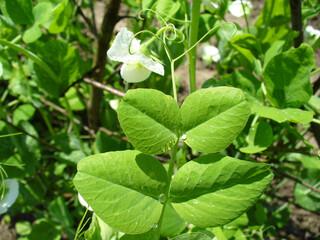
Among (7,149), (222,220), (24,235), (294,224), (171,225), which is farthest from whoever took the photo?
(294,224)

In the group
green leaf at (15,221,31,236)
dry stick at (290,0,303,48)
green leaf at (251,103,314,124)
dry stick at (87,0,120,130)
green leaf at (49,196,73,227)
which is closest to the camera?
green leaf at (251,103,314,124)

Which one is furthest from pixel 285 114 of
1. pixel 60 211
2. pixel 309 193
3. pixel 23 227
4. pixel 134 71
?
pixel 23 227

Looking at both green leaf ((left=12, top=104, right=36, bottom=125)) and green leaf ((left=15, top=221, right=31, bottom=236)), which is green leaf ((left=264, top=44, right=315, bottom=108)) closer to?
green leaf ((left=12, top=104, right=36, bottom=125))

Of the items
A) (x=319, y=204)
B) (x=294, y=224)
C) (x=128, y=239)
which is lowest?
(x=294, y=224)

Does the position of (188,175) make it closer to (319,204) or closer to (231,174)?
(231,174)

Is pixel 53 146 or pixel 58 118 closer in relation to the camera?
pixel 53 146

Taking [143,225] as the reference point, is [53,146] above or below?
below

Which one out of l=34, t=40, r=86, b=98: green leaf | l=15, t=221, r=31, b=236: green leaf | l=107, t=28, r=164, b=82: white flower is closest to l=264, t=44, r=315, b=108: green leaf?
l=107, t=28, r=164, b=82: white flower

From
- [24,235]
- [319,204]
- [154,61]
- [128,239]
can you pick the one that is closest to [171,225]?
[128,239]
